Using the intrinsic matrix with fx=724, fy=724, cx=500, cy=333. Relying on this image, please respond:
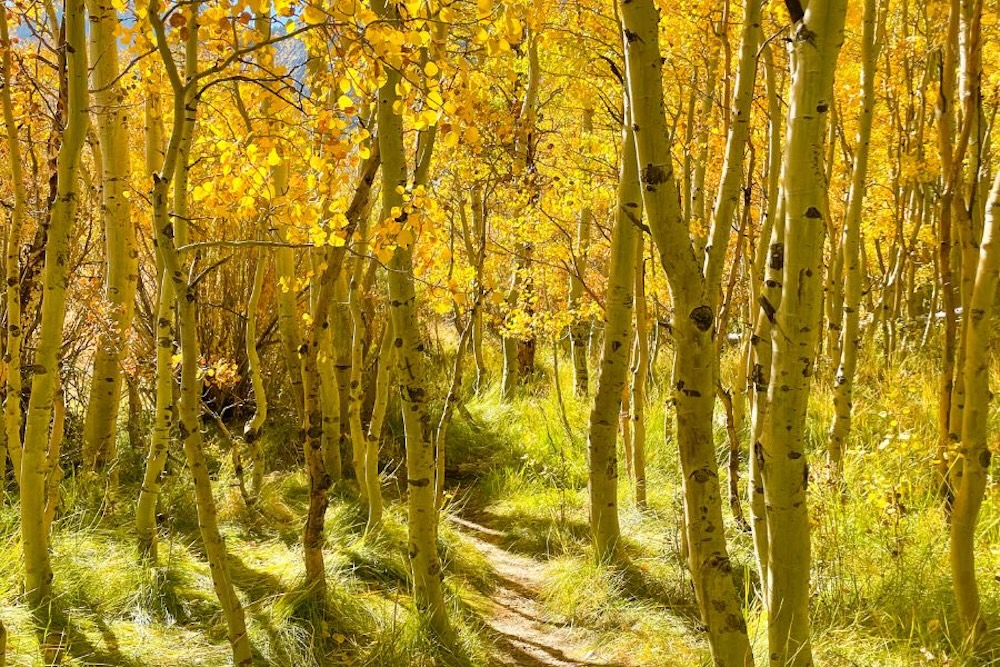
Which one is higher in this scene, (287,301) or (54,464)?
(287,301)

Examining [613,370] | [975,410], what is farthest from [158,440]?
[975,410]

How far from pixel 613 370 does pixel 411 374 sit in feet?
4.42


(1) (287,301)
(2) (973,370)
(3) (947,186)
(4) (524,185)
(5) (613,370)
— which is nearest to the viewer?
(2) (973,370)

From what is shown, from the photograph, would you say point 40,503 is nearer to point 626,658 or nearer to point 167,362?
point 167,362

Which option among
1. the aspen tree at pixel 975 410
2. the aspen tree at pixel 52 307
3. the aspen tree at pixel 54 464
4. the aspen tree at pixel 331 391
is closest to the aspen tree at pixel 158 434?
the aspen tree at pixel 54 464

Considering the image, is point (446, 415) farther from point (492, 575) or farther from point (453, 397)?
point (492, 575)

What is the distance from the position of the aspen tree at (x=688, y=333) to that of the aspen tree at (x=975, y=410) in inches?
41.4

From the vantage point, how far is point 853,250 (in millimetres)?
4184

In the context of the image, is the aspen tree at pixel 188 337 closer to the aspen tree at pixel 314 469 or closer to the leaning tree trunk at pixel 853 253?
the aspen tree at pixel 314 469

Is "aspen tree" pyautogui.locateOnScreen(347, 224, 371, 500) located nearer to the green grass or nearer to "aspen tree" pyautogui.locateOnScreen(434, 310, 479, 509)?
the green grass

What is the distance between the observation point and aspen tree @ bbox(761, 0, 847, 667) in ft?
5.61

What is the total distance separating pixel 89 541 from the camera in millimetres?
3879

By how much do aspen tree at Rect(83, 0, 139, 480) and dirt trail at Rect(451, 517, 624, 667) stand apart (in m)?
2.63

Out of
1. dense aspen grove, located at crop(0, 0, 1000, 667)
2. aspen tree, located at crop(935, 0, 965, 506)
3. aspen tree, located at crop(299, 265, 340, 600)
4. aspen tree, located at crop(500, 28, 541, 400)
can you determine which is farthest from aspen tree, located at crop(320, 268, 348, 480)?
aspen tree, located at crop(935, 0, 965, 506)
